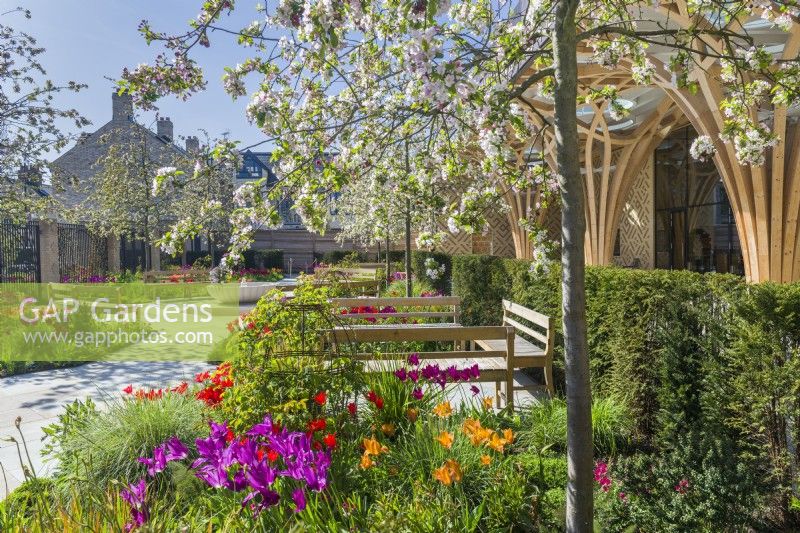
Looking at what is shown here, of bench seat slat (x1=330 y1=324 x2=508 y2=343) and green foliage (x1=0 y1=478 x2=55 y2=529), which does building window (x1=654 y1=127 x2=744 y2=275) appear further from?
green foliage (x1=0 y1=478 x2=55 y2=529)

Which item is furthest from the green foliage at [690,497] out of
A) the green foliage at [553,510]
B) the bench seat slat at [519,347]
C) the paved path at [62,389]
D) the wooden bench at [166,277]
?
the wooden bench at [166,277]

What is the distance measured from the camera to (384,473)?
2.82 metres

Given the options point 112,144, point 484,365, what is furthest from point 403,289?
point 112,144

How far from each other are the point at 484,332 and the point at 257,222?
233 cm

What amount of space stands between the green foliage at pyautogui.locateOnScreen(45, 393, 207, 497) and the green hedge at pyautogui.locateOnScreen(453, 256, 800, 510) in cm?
321

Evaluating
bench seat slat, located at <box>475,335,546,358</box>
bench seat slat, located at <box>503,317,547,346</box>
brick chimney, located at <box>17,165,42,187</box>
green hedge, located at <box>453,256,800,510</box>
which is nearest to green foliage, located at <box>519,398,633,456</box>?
green hedge, located at <box>453,256,800,510</box>

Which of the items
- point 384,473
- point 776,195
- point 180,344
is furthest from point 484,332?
point 180,344

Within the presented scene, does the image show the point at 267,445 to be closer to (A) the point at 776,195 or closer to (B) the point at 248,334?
(B) the point at 248,334

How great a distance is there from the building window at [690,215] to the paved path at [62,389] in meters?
9.31

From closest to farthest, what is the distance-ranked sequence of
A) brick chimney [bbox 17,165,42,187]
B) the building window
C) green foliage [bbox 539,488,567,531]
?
green foliage [bbox 539,488,567,531] < brick chimney [bbox 17,165,42,187] < the building window

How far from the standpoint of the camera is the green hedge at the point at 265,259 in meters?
29.3

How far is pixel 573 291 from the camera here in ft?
7.19

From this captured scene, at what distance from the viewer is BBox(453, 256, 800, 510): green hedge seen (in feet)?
10.0

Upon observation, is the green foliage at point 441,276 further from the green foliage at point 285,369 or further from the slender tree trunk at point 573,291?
the slender tree trunk at point 573,291
